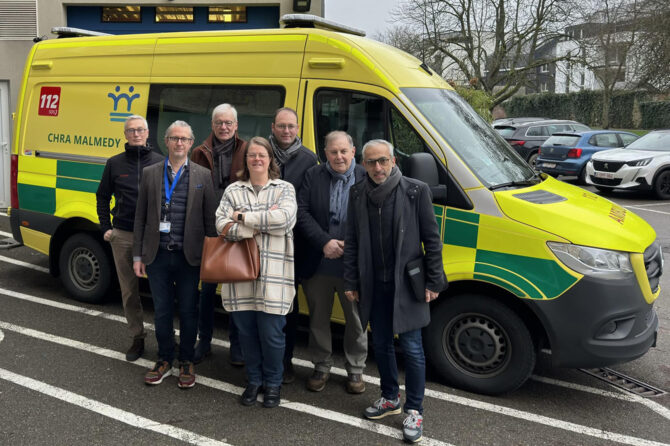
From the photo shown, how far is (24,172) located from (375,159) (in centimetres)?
400

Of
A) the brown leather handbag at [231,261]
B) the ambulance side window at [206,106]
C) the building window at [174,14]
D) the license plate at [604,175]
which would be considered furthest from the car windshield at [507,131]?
the brown leather handbag at [231,261]

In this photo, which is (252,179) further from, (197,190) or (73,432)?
(73,432)

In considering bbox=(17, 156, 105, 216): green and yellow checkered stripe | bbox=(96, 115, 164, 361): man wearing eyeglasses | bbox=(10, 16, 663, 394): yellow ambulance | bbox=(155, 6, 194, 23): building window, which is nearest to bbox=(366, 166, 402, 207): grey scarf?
bbox=(10, 16, 663, 394): yellow ambulance

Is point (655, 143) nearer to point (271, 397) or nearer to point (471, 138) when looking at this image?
point (471, 138)

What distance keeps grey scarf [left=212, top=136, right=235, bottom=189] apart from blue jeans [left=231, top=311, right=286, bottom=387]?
95cm

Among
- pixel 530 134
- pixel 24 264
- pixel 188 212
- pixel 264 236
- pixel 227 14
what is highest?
pixel 227 14

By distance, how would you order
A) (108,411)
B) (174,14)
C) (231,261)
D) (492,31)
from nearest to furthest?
1. (231,261)
2. (108,411)
3. (174,14)
4. (492,31)

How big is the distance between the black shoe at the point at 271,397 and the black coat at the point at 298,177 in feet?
2.38

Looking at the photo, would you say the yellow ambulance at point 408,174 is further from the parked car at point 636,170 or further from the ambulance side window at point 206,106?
the parked car at point 636,170

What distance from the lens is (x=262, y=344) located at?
12.1 ft

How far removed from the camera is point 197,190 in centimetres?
380

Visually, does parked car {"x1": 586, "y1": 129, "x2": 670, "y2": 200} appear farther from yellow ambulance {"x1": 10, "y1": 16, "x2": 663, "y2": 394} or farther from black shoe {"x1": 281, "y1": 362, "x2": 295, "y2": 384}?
black shoe {"x1": 281, "y1": 362, "x2": 295, "y2": 384}

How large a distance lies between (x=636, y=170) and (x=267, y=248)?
11077mm

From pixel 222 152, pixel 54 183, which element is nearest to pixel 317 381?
pixel 222 152
